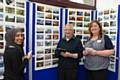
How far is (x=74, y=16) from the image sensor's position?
9.49 ft

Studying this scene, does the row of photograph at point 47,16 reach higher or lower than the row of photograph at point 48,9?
lower

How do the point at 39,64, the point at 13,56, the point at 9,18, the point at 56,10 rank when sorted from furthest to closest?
the point at 56,10, the point at 39,64, the point at 9,18, the point at 13,56

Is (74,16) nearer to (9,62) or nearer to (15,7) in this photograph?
(15,7)

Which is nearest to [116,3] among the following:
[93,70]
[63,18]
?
[63,18]

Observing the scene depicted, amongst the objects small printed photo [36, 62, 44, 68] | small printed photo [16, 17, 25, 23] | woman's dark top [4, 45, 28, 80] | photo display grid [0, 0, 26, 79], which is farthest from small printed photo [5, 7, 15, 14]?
small printed photo [36, 62, 44, 68]

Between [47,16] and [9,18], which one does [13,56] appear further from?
[47,16]

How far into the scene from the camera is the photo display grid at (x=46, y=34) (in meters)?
2.49

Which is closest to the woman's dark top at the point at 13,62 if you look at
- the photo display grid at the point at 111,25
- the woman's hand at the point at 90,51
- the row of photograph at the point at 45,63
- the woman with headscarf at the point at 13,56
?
the woman with headscarf at the point at 13,56

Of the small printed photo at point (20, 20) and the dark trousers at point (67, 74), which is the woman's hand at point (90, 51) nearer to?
the dark trousers at point (67, 74)

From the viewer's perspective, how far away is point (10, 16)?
2150mm

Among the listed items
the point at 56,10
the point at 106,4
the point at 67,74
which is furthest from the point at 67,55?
the point at 106,4

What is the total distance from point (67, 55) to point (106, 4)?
3.69ft

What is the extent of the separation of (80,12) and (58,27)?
1.58 ft

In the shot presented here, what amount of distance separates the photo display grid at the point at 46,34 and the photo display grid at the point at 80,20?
268 mm
